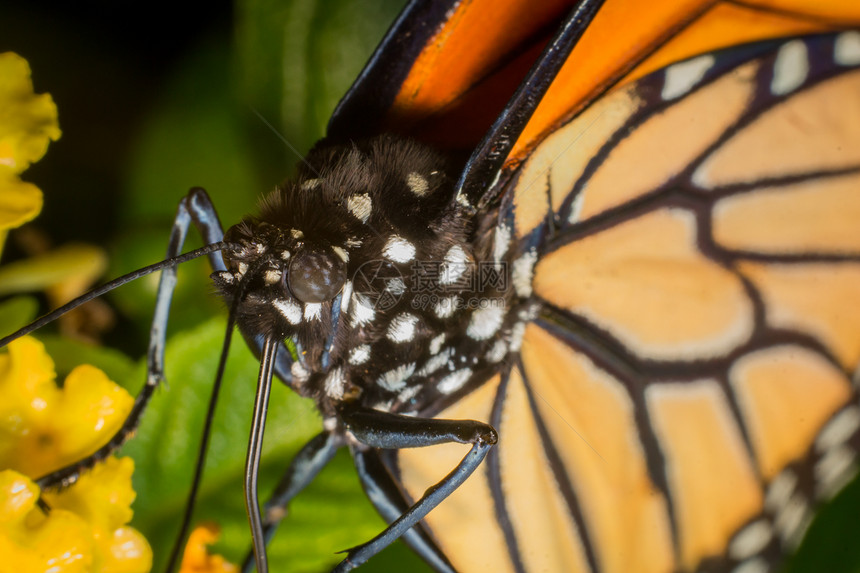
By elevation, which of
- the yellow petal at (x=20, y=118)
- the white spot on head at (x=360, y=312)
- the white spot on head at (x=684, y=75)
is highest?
the yellow petal at (x=20, y=118)

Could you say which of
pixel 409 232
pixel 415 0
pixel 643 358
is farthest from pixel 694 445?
pixel 415 0

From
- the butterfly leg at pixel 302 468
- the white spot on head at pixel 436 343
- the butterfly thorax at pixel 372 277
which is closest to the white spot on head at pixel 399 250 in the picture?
the butterfly thorax at pixel 372 277

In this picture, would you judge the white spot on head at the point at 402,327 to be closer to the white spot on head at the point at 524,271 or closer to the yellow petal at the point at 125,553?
the white spot on head at the point at 524,271

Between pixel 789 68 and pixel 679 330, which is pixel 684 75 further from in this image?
pixel 679 330

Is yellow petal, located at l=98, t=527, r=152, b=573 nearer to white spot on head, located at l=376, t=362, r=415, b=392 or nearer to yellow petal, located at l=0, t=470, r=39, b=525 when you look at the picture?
yellow petal, located at l=0, t=470, r=39, b=525

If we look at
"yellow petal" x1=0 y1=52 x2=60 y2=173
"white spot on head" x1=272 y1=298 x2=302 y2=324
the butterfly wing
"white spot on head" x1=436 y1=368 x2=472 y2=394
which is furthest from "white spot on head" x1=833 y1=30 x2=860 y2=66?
"yellow petal" x1=0 y1=52 x2=60 y2=173
